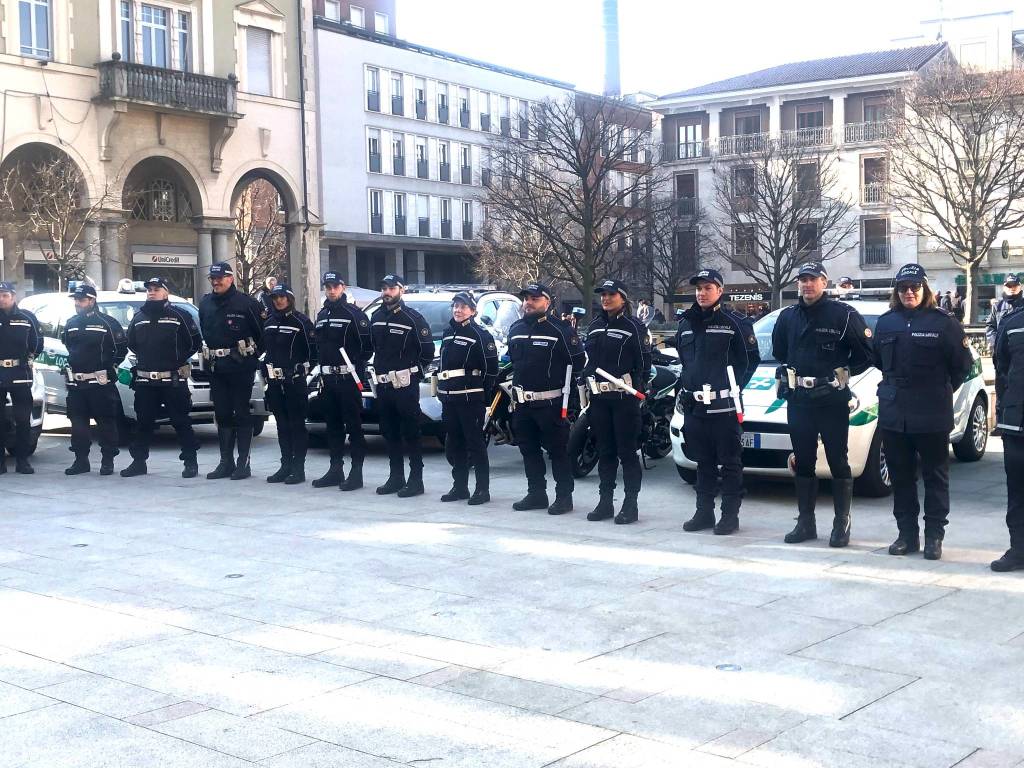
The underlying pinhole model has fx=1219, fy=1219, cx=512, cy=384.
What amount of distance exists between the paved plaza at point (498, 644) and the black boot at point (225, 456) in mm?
2423

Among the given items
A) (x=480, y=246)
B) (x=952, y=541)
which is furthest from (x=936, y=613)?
(x=480, y=246)

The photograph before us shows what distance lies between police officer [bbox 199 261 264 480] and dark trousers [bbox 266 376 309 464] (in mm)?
404

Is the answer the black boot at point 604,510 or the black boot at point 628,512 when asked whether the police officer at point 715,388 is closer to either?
the black boot at point 628,512

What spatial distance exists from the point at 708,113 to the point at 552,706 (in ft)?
205

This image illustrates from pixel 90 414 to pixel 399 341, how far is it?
4102mm

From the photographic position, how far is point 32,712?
4.89 metres

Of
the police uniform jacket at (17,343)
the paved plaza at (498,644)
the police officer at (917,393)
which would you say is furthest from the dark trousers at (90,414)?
the police officer at (917,393)

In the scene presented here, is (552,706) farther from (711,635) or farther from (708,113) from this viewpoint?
(708,113)

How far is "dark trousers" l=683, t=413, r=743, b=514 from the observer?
8891mm

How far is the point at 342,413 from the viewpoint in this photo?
11586mm

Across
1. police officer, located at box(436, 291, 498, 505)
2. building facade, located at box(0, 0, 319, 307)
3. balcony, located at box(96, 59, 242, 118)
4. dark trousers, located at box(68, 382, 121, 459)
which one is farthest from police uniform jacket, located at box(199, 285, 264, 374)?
balcony, located at box(96, 59, 242, 118)

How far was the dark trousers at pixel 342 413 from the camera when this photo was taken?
11.4 meters

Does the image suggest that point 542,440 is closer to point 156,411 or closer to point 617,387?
point 617,387

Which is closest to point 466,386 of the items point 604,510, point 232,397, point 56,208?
point 604,510
